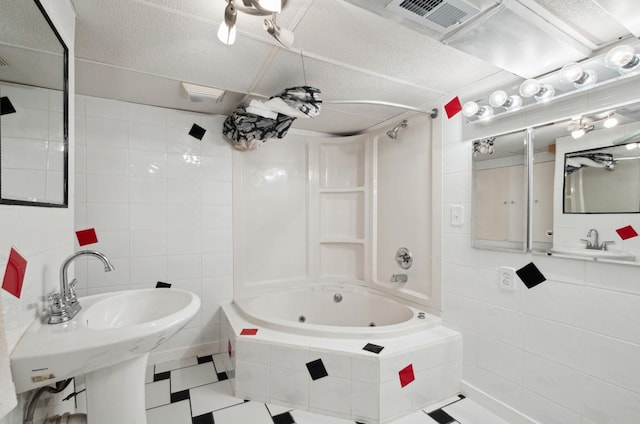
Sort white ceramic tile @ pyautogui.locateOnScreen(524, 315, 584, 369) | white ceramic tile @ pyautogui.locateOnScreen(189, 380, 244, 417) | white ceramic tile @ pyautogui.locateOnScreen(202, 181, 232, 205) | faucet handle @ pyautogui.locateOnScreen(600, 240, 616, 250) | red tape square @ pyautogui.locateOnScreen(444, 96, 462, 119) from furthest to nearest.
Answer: white ceramic tile @ pyautogui.locateOnScreen(202, 181, 232, 205), red tape square @ pyautogui.locateOnScreen(444, 96, 462, 119), white ceramic tile @ pyautogui.locateOnScreen(189, 380, 244, 417), white ceramic tile @ pyautogui.locateOnScreen(524, 315, 584, 369), faucet handle @ pyautogui.locateOnScreen(600, 240, 616, 250)

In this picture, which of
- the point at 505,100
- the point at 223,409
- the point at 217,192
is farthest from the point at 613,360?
the point at 217,192

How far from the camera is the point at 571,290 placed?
1329 millimetres

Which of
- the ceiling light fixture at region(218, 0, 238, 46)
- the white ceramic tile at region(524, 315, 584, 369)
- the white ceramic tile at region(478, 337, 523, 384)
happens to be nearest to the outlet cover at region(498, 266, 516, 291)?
the white ceramic tile at region(524, 315, 584, 369)

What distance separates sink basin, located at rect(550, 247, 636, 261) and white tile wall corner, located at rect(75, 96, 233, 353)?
2.12 meters

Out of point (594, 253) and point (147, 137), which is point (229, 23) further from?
point (594, 253)

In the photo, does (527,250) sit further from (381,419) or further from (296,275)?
(296,275)

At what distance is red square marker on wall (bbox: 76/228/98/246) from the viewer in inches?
75.0

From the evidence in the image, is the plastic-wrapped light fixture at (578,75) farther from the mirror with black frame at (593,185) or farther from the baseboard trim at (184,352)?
the baseboard trim at (184,352)

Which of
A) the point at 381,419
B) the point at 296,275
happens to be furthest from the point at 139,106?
the point at 381,419

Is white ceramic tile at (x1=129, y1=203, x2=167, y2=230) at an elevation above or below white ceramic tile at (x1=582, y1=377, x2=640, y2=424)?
above

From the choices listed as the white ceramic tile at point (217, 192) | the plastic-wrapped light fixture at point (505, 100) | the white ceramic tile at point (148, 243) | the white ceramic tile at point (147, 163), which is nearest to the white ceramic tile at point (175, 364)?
the white ceramic tile at point (148, 243)

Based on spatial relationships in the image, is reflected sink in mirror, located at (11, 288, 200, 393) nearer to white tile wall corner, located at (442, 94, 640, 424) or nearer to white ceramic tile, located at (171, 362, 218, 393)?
white ceramic tile, located at (171, 362, 218, 393)

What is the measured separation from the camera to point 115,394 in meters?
1.04

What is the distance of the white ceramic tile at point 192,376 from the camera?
182 centimetres
